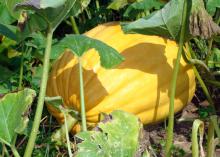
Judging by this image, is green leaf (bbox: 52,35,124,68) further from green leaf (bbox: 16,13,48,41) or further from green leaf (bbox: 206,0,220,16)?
green leaf (bbox: 206,0,220,16)

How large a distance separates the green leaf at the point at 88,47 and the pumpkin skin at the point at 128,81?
0.27m

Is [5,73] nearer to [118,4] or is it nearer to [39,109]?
[118,4]

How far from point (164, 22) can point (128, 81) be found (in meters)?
0.35

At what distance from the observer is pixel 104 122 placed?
1.55m

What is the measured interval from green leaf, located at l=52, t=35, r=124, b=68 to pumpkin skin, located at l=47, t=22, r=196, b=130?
0.27m

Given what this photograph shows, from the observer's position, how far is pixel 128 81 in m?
2.04

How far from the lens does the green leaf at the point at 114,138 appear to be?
1.43 meters

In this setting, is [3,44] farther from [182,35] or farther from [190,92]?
[182,35]

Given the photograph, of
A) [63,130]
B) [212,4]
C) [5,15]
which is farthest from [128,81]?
[5,15]

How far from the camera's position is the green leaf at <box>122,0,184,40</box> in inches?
67.9

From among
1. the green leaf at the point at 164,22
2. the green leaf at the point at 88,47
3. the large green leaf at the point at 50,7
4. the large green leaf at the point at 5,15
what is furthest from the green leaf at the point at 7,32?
the large green leaf at the point at 50,7

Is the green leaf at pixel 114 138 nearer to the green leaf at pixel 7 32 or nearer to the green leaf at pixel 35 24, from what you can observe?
the green leaf at pixel 35 24

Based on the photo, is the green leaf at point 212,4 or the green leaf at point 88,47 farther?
the green leaf at point 212,4

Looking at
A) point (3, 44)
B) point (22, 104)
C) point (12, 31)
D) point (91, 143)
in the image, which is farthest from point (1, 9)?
point (91, 143)
